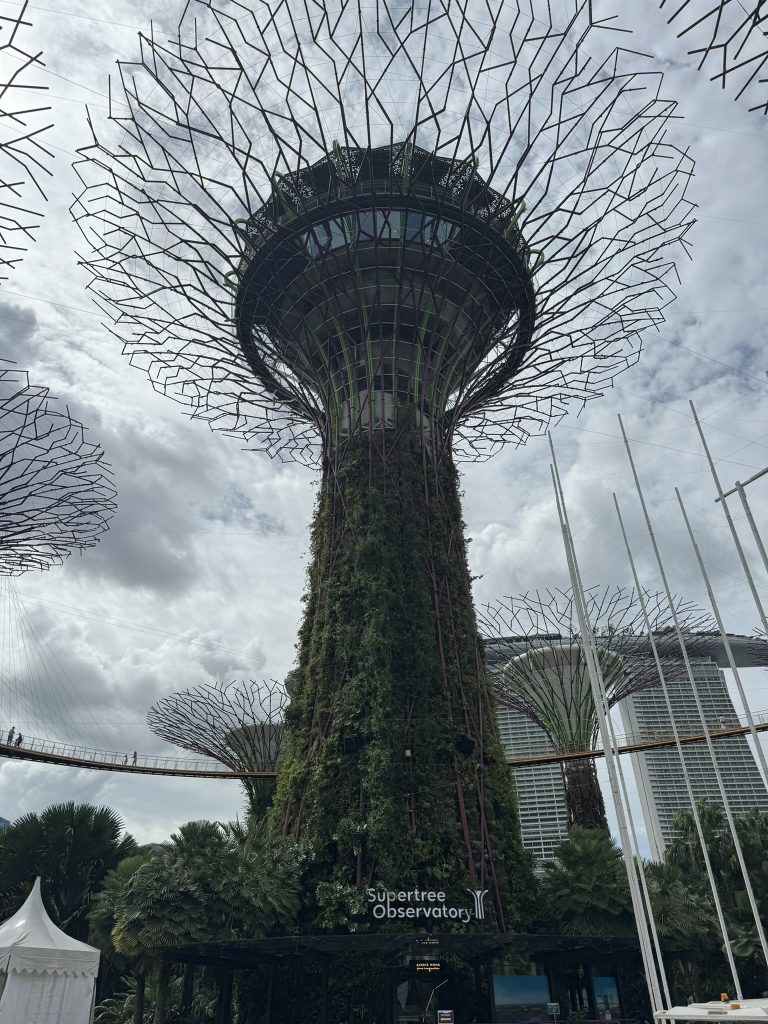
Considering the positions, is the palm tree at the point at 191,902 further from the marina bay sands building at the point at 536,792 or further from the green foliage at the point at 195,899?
the marina bay sands building at the point at 536,792

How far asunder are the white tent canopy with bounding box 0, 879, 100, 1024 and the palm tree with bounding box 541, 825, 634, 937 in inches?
618

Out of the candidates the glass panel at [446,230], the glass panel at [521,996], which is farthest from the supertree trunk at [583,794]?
the glass panel at [446,230]

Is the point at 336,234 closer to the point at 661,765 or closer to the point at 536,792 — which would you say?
the point at 536,792

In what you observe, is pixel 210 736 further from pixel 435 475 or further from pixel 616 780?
pixel 616 780

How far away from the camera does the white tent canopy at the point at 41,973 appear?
1622 centimetres

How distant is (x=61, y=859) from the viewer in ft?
103

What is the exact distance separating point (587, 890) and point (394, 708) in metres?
8.97

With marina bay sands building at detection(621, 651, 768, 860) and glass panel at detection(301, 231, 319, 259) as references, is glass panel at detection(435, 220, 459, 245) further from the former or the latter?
marina bay sands building at detection(621, 651, 768, 860)

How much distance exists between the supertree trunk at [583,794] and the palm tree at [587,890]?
13.2m

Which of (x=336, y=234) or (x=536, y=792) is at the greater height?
(x=336, y=234)

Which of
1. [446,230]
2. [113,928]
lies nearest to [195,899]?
[113,928]

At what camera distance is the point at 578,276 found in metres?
31.3

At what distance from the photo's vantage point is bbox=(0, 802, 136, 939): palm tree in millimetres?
30812

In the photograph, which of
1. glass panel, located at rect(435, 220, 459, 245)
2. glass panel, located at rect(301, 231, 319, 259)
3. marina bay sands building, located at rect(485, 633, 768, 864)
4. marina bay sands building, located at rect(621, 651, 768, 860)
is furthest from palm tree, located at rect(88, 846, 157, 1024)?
marina bay sands building, located at rect(621, 651, 768, 860)
